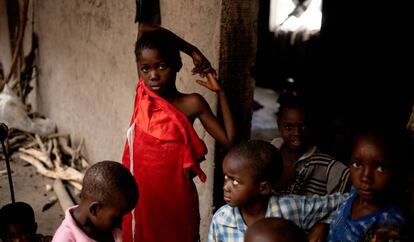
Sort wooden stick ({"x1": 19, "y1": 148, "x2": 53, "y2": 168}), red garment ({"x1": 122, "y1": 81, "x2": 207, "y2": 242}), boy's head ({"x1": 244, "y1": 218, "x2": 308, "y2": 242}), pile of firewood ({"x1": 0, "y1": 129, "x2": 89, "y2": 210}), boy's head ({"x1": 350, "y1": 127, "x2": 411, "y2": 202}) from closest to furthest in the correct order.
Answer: boy's head ({"x1": 244, "y1": 218, "x2": 308, "y2": 242}), boy's head ({"x1": 350, "y1": 127, "x2": 411, "y2": 202}), red garment ({"x1": 122, "y1": 81, "x2": 207, "y2": 242}), pile of firewood ({"x1": 0, "y1": 129, "x2": 89, "y2": 210}), wooden stick ({"x1": 19, "y1": 148, "x2": 53, "y2": 168})

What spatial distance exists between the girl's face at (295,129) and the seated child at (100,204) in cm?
81

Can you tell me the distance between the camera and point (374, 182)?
4.80 feet

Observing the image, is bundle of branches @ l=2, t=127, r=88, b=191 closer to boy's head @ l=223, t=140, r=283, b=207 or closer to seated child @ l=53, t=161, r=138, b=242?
seated child @ l=53, t=161, r=138, b=242

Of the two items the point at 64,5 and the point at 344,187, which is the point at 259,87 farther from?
the point at 344,187

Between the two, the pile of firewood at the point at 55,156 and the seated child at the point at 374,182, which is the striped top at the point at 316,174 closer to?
the seated child at the point at 374,182

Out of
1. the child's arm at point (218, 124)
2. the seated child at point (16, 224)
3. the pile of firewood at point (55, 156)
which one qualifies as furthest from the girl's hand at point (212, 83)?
the pile of firewood at point (55, 156)

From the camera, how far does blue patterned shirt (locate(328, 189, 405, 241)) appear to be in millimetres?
1463

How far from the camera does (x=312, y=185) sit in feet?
6.45

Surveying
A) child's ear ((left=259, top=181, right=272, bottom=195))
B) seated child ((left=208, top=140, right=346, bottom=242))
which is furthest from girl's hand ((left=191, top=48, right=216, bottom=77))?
child's ear ((left=259, top=181, right=272, bottom=195))

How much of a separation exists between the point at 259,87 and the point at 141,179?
262 inches

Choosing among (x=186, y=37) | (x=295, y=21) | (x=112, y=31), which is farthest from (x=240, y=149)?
(x=295, y=21)

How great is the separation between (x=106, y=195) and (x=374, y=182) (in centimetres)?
95

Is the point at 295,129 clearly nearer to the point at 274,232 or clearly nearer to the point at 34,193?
the point at 274,232

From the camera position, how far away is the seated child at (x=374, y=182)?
1434 mm
